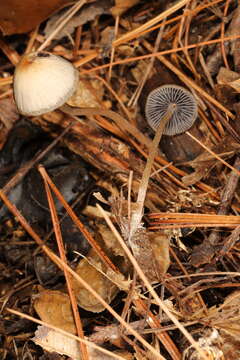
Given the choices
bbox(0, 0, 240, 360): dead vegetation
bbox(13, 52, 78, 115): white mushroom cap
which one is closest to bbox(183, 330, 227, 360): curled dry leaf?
bbox(0, 0, 240, 360): dead vegetation

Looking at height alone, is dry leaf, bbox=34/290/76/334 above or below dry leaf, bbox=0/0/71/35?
below

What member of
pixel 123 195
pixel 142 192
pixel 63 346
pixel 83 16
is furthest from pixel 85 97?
pixel 63 346

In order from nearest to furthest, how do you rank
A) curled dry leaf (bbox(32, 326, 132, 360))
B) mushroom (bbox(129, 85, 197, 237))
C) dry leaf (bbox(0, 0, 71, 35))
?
curled dry leaf (bbox(32, 326, 132, 360)) < mushroom (bbox(129, 85, 197, 237)) < dry leaf (bbox(0, 0, 71, 35))

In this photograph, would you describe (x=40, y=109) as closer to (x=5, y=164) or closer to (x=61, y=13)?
(x=5, y=164)

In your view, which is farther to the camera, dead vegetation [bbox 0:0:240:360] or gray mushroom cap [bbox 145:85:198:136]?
gray mushroom cap [bbox 145:85:198:136]

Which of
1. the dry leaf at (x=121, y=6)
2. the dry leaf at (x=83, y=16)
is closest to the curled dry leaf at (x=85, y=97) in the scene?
the dry leaf at (x=83, y=16)

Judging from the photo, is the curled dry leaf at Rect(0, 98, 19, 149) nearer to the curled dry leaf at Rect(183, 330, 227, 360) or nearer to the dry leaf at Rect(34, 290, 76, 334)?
the dry leaf at Rect(34, 290, 76, 334)

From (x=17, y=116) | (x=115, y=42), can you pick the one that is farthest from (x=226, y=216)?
(x=17, y=116)
